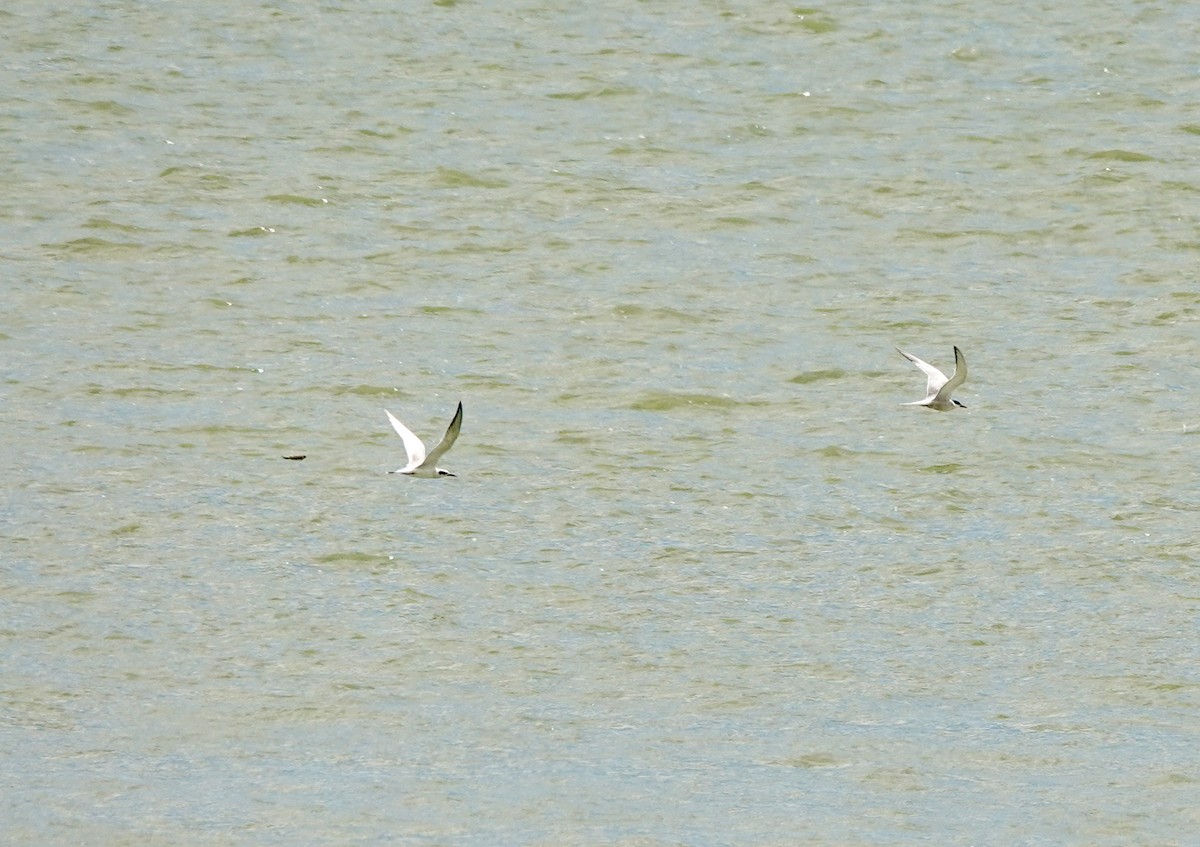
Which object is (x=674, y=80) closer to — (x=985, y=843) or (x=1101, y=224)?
(x=1101, y=224)

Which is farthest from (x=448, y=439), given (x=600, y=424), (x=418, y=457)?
(x=600, y=424)

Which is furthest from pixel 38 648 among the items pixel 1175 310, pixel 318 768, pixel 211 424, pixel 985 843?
pixel 1175 310

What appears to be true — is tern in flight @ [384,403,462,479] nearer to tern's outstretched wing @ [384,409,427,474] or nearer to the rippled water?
tern's outstretched wing @ [384,409,427,474]

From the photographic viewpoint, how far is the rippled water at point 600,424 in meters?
11.4

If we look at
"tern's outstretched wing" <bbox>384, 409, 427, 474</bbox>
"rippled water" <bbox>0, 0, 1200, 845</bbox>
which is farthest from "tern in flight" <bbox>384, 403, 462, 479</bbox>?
"rippled water" <bbox>0, 0, 1200, 845</bbox>

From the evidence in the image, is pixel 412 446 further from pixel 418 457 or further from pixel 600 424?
pixel 600 424

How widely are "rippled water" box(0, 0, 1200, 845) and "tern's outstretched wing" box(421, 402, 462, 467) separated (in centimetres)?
90

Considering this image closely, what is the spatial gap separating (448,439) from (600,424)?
4254mm

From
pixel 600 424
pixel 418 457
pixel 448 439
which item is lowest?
pixel 600 424

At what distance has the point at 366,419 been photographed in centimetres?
1645

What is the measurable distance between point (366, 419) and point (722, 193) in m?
5.35

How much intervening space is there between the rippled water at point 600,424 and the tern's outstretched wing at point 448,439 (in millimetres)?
900

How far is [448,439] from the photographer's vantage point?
482 inches

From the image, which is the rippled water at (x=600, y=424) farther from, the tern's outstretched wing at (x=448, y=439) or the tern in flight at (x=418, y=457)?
the tern's outstretched wing at (x=448, y=439)
